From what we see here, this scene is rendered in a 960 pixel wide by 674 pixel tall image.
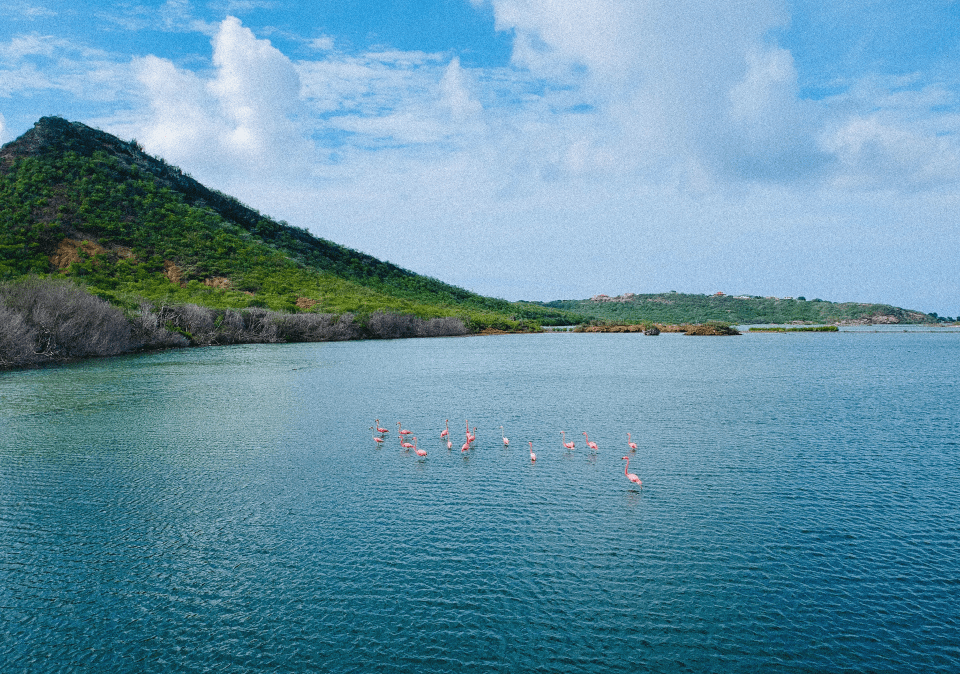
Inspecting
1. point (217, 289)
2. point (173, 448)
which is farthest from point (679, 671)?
point (217, 289)

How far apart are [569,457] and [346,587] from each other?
459 inches

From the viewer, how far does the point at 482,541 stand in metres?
15.1

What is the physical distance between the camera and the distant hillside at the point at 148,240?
98812mm

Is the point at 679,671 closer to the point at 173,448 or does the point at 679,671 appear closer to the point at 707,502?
the point at 707,502

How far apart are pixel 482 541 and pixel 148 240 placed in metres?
119

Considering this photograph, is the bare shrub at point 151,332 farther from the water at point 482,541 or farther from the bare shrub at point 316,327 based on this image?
the water at point 482,541

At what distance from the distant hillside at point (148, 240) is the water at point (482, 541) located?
62.6 meters

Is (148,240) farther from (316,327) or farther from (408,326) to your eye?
(408,326)

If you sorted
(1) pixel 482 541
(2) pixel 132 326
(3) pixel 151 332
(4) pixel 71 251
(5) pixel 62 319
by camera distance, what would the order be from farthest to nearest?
(4) pixel 71 251 → (3) pixel 151 332 → (2) pixel 132 326 → (5) pixel 62 319 → (1) pixel 482 541

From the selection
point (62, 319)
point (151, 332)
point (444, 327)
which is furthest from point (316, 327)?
point (62, 319)

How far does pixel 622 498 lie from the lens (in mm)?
18156

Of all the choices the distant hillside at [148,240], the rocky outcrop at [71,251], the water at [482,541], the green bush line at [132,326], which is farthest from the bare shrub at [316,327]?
the water at [482,541]

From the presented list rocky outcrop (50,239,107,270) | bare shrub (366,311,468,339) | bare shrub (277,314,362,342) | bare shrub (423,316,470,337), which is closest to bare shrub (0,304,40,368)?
bare shrub (277,314,362,342)

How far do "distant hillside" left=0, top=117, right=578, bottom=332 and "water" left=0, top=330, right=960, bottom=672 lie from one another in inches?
Answer: 2464
